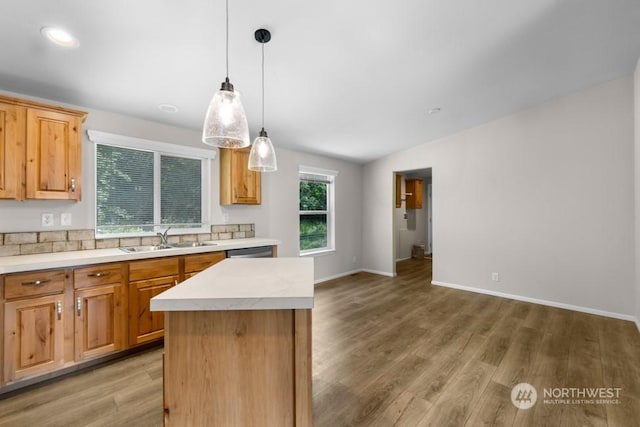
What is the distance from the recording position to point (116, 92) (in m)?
2.43

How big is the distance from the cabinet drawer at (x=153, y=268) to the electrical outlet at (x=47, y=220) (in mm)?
819

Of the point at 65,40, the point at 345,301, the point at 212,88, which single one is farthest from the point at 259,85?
the point at 345,301

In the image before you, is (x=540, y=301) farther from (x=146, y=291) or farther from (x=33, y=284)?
(x=33, y=284)

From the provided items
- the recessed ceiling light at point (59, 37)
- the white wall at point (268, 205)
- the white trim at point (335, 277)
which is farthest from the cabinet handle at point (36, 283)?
the white trim at point (335, 277)

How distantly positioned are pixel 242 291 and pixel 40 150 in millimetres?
2256

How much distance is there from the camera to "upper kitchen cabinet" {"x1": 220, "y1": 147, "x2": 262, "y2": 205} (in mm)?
3494

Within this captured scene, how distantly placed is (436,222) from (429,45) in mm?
3180

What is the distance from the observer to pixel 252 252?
10.8 ft

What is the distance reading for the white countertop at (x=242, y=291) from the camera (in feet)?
3.70

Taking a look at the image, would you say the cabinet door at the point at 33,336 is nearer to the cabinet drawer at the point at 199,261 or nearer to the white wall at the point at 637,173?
the cabinet drawer at the point at 199,261

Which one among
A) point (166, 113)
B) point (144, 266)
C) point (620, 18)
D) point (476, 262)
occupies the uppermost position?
point (620, 18)

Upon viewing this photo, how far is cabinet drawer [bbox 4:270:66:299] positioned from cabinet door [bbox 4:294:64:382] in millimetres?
48

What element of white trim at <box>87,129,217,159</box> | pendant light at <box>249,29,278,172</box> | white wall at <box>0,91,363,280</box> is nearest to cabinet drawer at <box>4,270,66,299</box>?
white wall at <box>0,91,363,280</box>

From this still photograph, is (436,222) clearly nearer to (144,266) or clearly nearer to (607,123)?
(607,123)
